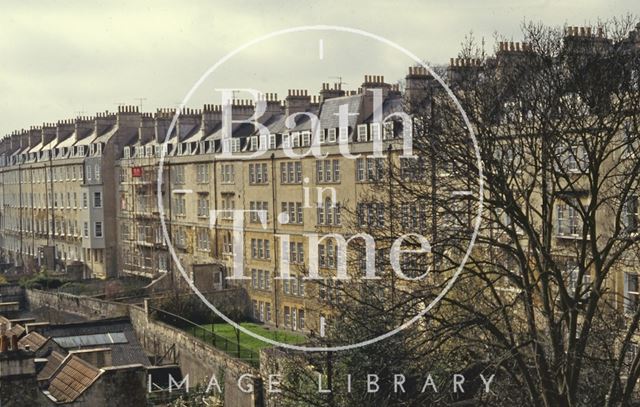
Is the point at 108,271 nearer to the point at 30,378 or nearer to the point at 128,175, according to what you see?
the point at 128,175

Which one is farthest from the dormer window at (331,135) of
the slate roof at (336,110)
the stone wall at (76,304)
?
the stone wall at (76,304)

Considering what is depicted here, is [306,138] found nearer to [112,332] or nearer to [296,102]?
[296,102]

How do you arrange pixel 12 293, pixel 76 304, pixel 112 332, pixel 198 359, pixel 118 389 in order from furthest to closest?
pixel 12 293
pixel 76 304
pixel 112 332
pixel 198 359
pixel 118 389

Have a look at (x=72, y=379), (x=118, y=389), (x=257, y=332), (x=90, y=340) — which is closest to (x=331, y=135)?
(x=257, y=332)

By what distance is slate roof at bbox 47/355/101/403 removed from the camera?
21.8m

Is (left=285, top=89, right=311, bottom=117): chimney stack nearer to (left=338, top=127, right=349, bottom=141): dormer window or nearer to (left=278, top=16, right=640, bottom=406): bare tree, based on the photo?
(left=338, top=127, right=349, bottom=141): dormer window

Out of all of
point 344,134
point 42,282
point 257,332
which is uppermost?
point 344,134

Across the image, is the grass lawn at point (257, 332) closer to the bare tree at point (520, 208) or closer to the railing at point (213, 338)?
the railing at point (213, 338)

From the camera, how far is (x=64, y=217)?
74.3 meters

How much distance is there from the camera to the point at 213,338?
37.1 m

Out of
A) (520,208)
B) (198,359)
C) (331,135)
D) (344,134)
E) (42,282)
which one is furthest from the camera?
(42,282)

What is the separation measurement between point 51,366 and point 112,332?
10.5 m

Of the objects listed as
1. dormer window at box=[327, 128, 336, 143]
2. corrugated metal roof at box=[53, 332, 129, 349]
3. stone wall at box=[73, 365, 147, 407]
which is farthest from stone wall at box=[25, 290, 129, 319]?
stone wall at box=[73, 365, 147, 407]

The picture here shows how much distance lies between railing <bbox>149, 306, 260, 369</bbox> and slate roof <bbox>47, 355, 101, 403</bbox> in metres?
7.79
